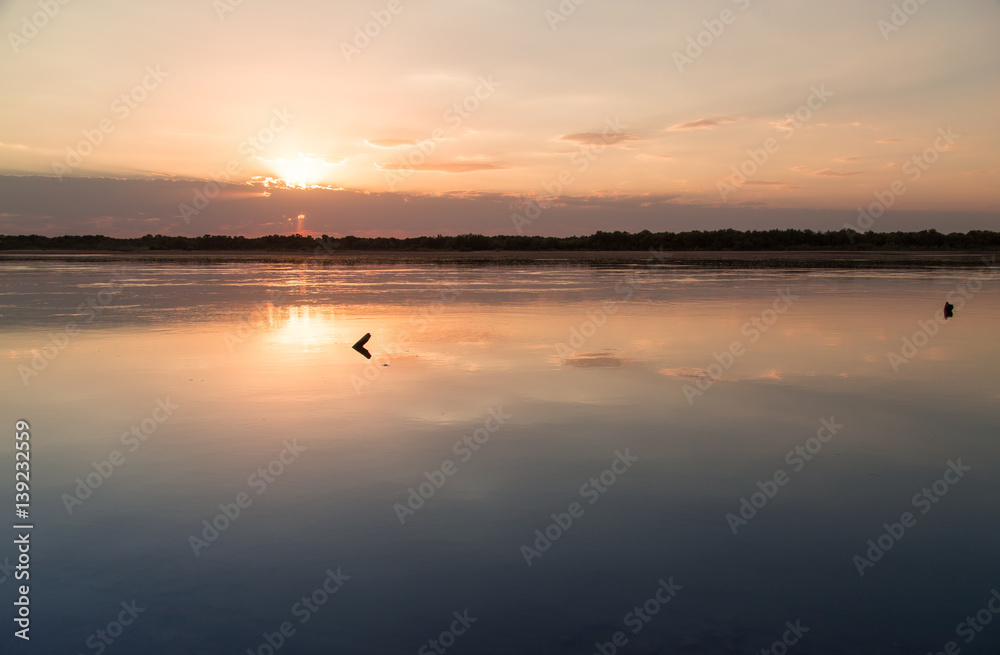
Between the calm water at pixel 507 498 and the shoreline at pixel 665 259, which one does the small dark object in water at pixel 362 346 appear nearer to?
the calm water at pixel 507 498

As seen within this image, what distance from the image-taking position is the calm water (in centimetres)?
508

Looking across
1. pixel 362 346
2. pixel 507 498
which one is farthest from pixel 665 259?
pixel 507 498

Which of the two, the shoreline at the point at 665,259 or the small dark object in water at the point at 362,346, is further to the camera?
the shoreline at the point at 665,259

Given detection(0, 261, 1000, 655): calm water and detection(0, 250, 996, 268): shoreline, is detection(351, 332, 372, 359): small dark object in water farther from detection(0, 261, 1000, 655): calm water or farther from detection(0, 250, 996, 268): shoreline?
detection(0, 250, 996, 268): shoreline

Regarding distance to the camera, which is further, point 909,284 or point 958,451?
point 909,284

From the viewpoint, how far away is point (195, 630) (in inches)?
195

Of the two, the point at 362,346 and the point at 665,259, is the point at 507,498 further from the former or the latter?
the point at 665,259

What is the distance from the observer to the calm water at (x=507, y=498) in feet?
16.7

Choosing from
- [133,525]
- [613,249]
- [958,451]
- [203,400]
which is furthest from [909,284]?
[613,249]

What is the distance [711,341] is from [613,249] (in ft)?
364

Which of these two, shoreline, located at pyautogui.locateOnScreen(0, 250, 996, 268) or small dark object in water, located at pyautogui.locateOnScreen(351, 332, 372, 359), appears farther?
shoreline, located at pyautogui.locateOnScreen(0, 250, 996, 268)

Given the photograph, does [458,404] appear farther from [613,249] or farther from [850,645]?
[613,249]

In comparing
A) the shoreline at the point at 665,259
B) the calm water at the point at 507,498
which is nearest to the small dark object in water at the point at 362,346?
the calm water at the point at 507,498

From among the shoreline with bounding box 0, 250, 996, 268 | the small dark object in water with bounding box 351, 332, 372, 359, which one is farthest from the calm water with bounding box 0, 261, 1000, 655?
the shoreline with bounding box 0, 250, 996, 268
